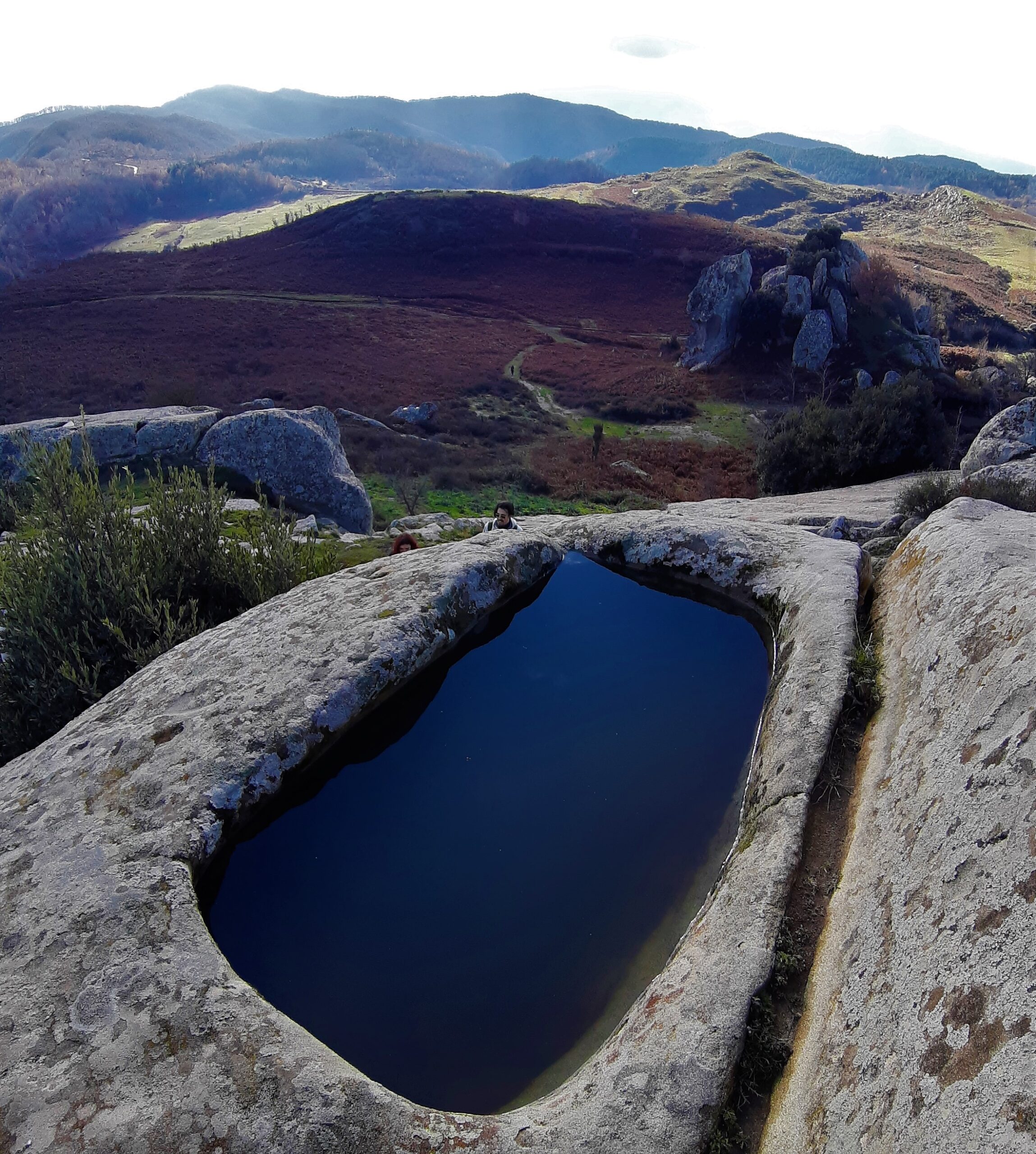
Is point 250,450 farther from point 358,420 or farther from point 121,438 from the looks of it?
point 358,420

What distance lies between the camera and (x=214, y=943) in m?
3.88

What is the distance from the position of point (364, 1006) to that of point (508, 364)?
169 ft

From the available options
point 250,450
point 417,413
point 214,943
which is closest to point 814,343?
point 417,413

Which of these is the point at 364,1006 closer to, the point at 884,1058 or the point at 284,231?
the point at 884,1058

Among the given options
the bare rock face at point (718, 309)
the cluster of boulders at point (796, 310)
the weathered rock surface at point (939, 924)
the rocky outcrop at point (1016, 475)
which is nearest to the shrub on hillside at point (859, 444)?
the rocky outcrop at point (1016, 475)

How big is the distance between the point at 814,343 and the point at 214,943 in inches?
2020

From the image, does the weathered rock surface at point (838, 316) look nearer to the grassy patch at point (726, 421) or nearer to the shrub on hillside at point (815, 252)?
the shrub on hillside at point (815, 252)

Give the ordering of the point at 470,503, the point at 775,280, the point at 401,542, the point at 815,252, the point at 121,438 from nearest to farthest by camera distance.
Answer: the point at 401,542 < the point at 121,438 < the point at 470,503 < the point at 815,252 < the point at 775,280

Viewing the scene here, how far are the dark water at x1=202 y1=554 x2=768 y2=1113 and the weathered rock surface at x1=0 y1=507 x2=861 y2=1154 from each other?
0.39 metres

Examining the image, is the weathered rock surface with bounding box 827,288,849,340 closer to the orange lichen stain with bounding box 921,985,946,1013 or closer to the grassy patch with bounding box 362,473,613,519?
the grassy patch with bounding box 362,473,613,519

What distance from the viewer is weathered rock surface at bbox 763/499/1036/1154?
8.63 feet

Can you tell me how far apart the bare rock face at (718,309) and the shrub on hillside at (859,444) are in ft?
82.6

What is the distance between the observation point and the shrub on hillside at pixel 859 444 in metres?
23.1

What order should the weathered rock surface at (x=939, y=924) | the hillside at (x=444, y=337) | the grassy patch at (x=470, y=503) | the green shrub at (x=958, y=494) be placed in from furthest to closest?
the hillside at (x=444, y=337), the grassy patch at (x=470, y=503), the green shrub at (x=958, y=494), the weathered rock surface at (x=939, y=924)
